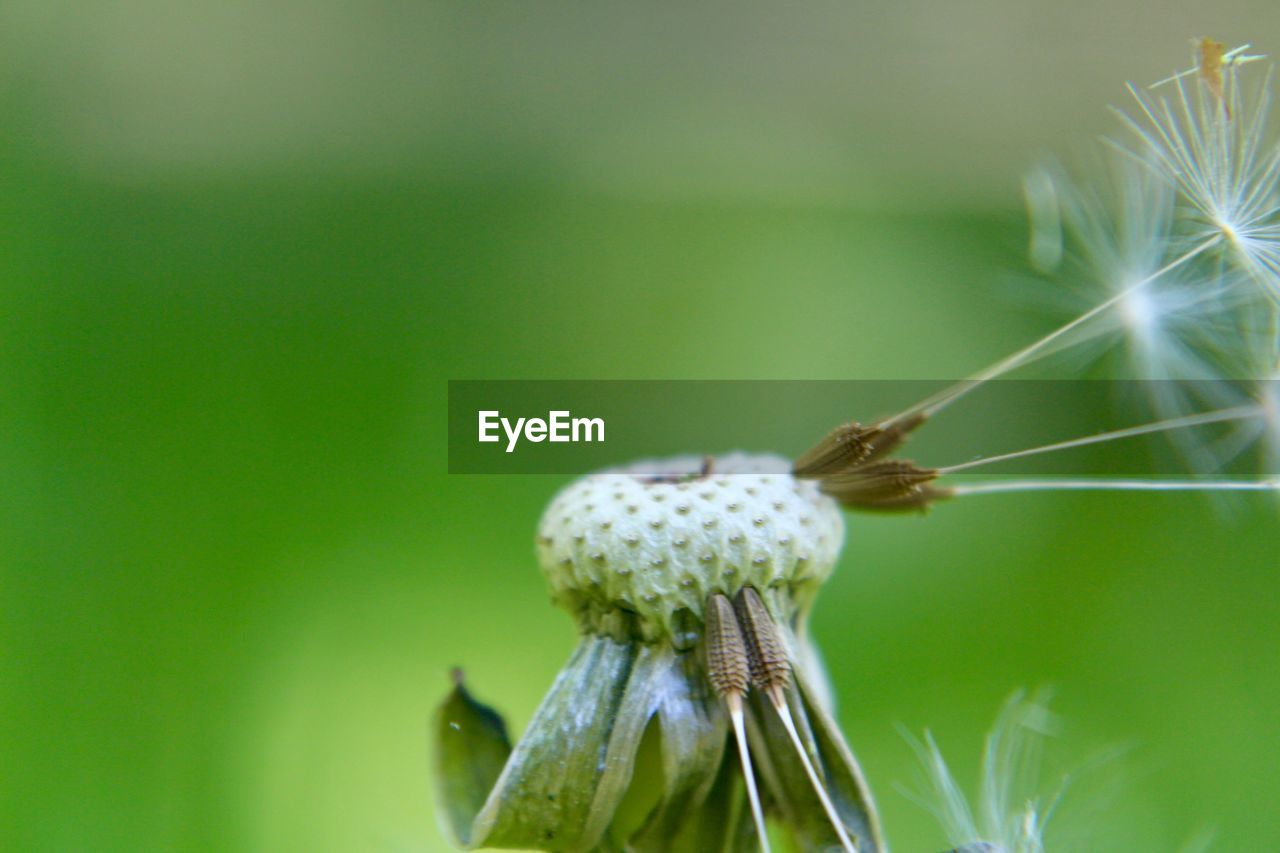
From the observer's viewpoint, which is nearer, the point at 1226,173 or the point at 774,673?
the point at 774,673

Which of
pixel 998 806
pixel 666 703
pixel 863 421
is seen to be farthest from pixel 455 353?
pixel 666 703

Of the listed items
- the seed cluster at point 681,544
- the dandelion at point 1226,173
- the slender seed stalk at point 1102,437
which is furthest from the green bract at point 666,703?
the dandelion at point 1226,173

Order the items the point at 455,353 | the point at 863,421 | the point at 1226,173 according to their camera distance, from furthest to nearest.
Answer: the point at 455,353 → the point at 863,421 → the point at 1226,173

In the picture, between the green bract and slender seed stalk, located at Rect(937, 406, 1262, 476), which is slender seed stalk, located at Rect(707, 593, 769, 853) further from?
slender seed stalk, located at Rect(937, 406, 1262, 476)

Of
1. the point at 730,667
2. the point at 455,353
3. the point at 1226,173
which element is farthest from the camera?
the point at 455,353

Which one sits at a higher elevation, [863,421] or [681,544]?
[863,421]

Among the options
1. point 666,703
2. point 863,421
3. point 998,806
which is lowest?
point 998,806

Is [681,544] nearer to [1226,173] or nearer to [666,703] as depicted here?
[666,703]

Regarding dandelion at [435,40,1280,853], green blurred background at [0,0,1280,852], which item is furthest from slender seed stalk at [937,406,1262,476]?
green blurred background at [0,0,1280,852]
